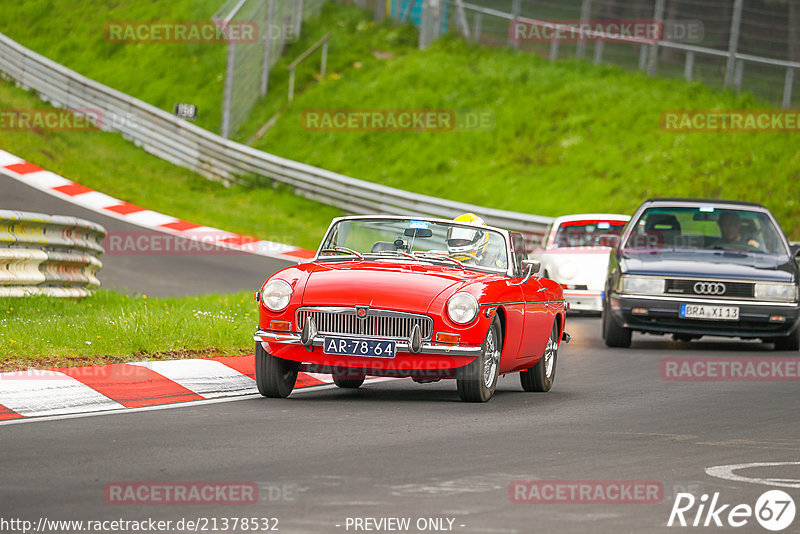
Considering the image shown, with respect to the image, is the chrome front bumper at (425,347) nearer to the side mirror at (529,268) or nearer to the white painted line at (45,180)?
the side mirror at (529,268)

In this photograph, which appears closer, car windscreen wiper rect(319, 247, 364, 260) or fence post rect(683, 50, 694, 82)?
car windscreen wiper rect(319, 247, 364, 260)

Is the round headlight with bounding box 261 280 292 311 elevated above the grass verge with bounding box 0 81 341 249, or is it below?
below

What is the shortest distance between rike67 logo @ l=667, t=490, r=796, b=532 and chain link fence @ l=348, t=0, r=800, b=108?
83.5 feet

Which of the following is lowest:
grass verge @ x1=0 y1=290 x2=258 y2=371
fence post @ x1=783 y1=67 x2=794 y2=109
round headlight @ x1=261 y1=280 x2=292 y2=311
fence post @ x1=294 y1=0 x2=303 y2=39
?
grass verge @ x1=0 y1=290 x2=258 y2=371

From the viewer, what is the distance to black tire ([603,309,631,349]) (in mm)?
15742

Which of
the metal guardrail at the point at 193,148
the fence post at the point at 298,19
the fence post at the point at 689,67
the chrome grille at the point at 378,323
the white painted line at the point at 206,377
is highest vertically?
the fence post at the point at 298,19

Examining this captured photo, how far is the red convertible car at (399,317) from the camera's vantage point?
9.64 metres

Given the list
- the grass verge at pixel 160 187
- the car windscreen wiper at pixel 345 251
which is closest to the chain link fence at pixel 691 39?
the grass verge at pixel 160 187

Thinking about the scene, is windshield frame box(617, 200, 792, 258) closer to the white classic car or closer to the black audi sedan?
the black audi sedan

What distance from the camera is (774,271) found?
50.9ft

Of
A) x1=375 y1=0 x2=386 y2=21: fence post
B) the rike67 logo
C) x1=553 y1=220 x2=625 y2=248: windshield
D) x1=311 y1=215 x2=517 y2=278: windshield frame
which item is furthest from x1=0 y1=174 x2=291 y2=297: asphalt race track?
x1=375 y1=0 x2=386 y2=21: fence post

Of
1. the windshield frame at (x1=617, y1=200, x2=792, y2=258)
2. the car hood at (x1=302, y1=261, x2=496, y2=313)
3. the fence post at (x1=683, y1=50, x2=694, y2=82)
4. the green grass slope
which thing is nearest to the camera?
the car hood at (x1=302, y1=261, x2=496, y2=313)

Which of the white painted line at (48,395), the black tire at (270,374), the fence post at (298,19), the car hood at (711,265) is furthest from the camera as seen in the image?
the fence post at (298,19)

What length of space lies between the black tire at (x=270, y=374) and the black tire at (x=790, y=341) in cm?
739
